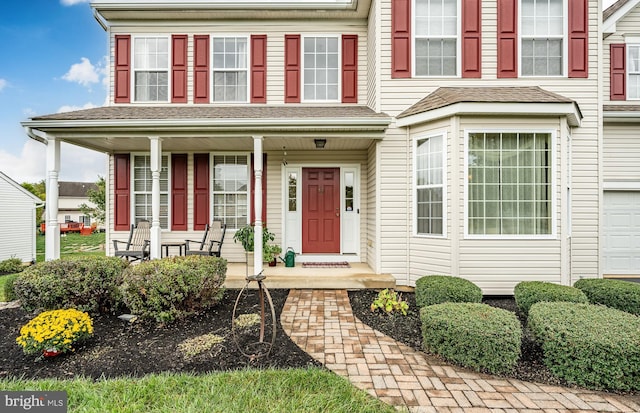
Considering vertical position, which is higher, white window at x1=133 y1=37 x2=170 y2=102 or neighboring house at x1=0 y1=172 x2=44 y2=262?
white window at x1=133 y1=37 x2=170 y2=102

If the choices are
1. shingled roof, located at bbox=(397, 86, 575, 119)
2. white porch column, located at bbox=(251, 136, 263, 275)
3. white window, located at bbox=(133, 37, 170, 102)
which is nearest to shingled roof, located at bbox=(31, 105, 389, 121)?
white window, located at bbox=(133, 37, 170, 102)

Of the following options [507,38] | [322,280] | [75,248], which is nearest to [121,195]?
[322,280]

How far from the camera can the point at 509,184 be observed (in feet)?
17.3

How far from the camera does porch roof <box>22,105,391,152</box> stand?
5473mm

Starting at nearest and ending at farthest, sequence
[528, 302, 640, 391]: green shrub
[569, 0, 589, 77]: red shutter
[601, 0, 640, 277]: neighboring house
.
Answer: [528, 302, 640, 391]: green shrub
[569, 0, 589, 77]: red shutter
[601, 0, 640, 277]: neighboring house

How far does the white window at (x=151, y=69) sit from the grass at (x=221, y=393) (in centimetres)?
615

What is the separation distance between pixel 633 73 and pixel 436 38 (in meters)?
5.02

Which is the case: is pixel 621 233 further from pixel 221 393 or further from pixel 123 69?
pixel 123 69

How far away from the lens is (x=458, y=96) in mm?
5266

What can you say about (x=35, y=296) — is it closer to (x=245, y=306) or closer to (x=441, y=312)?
(x=245, y=306)

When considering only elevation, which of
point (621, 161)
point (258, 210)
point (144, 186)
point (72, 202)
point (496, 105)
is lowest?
point (258, 210)

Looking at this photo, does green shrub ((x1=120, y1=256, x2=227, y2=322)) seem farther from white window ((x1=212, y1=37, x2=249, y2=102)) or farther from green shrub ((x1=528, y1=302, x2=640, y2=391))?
white window ((x1=212, y1=37, x2=249, y2=102))

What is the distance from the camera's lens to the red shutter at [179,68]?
23.1ft

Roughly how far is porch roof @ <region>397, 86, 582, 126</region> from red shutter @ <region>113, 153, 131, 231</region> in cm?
636
